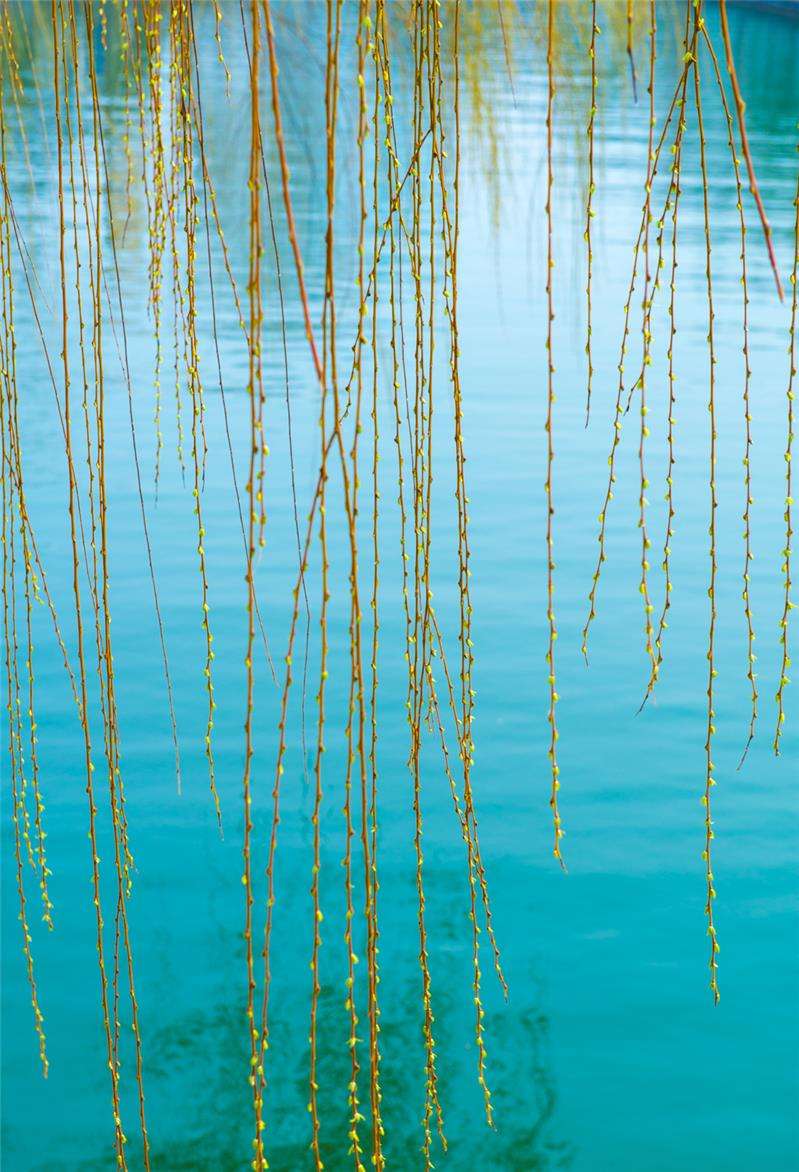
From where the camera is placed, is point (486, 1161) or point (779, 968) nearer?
point (486, 1161)

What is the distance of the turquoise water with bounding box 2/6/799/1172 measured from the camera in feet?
9.04

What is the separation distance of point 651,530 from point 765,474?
635mm

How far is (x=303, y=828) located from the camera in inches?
143

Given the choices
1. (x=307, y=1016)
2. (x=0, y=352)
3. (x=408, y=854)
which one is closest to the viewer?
(x=0, y=352)

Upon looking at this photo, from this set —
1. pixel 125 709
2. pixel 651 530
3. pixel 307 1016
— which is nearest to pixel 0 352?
pixel 307 1016

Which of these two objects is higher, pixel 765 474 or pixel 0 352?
pixel 0 352

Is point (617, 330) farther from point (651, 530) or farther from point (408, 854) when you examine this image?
point (408, 854)

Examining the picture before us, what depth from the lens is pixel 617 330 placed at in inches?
295

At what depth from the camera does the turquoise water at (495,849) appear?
9.04 ft

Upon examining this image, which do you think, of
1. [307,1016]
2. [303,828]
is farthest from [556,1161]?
[303,828]

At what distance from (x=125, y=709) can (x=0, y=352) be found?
2.37 metres

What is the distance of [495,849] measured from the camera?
3.52 metres

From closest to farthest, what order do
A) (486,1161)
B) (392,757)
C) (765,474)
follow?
1. (486,1161)
2. (392,757)
3. (765,474)

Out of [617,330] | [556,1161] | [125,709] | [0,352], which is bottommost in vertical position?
[556,1161]
